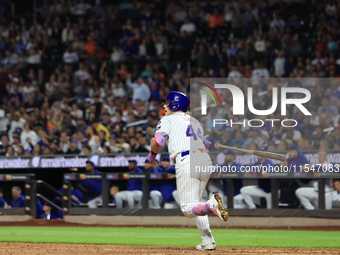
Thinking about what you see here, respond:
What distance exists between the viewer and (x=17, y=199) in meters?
14.9

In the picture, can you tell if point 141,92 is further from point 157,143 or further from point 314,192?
point 157,143

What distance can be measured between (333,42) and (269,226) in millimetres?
6094

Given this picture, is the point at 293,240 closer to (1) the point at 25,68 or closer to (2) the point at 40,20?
(1) the point at 25,68

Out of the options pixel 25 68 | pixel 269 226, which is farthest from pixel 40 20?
pixel 269 226

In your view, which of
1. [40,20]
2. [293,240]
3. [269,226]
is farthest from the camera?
[40,20]

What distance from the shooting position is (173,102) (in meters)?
7.71

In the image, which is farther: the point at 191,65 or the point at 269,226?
the point at 191,65

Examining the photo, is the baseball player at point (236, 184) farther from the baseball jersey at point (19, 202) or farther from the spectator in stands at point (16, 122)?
the spectator in stands at point (16, 122)

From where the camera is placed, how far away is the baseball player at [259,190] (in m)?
12.6

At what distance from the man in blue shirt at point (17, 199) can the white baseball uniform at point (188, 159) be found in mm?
8121

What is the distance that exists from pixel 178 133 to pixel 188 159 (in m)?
0.33

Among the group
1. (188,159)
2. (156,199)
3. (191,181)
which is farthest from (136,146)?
(191,181)


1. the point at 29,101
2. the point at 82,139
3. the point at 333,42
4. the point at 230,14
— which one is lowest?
the point at 82,139

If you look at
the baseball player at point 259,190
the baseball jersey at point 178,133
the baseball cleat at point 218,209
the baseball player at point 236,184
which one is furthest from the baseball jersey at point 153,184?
the baseball cleat at point 218,209
